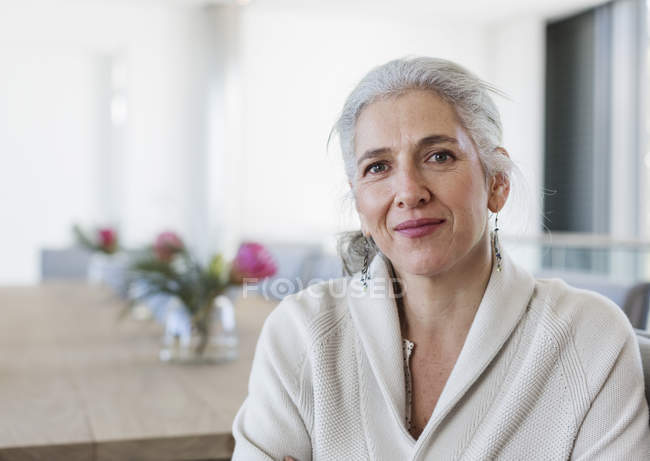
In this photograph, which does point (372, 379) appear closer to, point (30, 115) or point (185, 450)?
point (185, 450)

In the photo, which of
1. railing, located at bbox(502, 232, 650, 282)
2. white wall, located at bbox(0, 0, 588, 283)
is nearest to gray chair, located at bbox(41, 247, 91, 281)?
white wall, located at bbox(0, 0, 588, 283)

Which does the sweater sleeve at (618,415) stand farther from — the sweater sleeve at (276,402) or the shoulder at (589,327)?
the sweater sleeve at (276,402)

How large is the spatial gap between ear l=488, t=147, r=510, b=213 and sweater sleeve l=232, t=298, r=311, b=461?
360mm

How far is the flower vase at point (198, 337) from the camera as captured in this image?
193 centimetres

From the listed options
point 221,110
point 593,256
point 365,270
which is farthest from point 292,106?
point 365,270

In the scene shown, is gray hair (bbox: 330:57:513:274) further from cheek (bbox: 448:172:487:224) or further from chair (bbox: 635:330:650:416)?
chair (bbox: 635:330:650:416)

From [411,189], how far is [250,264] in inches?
38.4

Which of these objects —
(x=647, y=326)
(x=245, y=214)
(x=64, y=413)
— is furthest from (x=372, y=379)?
(x=245, y=214)

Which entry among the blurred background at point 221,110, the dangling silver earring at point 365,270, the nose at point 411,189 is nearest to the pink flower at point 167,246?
the dangling silver earring at point 365,270

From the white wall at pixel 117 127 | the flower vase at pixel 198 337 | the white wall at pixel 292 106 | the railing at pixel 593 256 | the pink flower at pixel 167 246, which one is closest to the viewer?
the flower vase at pixel 198 337

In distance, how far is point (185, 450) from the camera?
1.30 meters

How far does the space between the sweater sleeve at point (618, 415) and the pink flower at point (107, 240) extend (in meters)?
3.18

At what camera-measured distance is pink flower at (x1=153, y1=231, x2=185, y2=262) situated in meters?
2.34

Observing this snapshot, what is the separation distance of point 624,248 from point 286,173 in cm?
340
